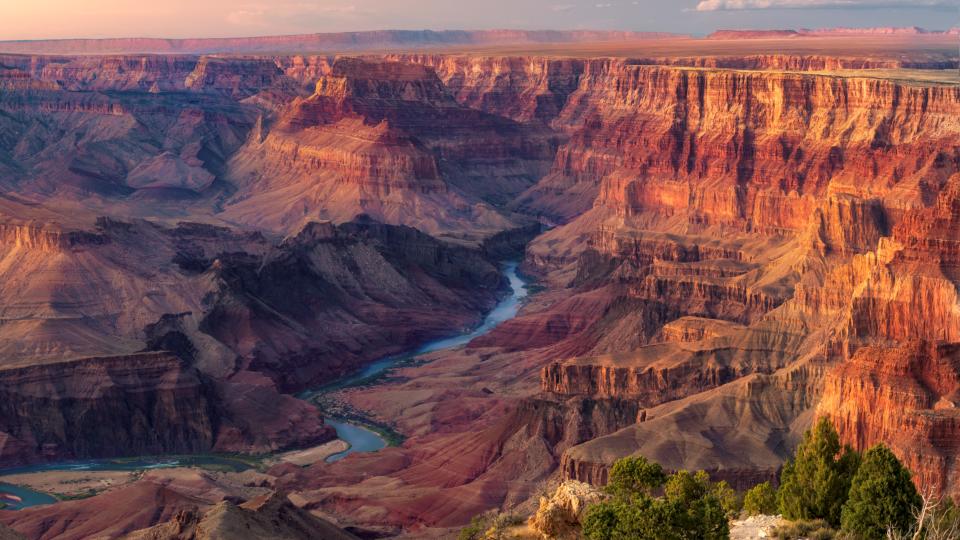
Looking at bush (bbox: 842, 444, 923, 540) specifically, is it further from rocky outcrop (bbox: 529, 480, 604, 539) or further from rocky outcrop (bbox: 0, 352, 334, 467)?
rocky outcrop (bbox: 0, 352, 334, 467)

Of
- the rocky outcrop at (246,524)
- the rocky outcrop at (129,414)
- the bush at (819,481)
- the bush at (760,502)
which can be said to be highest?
the bush at (819,481)

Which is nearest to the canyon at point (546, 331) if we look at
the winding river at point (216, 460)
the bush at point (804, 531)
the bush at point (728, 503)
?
the winding river at point (216, 460)

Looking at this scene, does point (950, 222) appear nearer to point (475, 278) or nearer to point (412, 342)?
point (412, 342)

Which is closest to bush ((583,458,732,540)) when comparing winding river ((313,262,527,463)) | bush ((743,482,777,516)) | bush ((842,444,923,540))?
bush ((842,444,923,540))

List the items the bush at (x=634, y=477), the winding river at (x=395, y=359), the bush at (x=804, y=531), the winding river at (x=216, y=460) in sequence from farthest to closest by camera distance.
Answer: the winding river at (x=395, y=359)
the winding river at (x=216, y=460)
the bush at (x=634, y=477)
the bush at (x=804, y=531)

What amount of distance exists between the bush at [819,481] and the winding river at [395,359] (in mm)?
53588

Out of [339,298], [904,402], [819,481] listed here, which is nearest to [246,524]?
[819,481]

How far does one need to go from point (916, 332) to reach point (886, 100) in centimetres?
6549

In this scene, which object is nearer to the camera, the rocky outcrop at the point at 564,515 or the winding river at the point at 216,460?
the rocky outcrop at the point at 564,515

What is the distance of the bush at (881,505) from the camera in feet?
173

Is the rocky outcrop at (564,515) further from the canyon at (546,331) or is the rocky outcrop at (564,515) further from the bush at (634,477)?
the canyon at (546,331)

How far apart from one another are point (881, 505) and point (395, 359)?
9673 cm

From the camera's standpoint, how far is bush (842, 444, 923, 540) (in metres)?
52.8

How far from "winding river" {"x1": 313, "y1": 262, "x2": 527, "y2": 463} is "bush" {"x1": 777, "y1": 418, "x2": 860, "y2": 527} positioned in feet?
176
